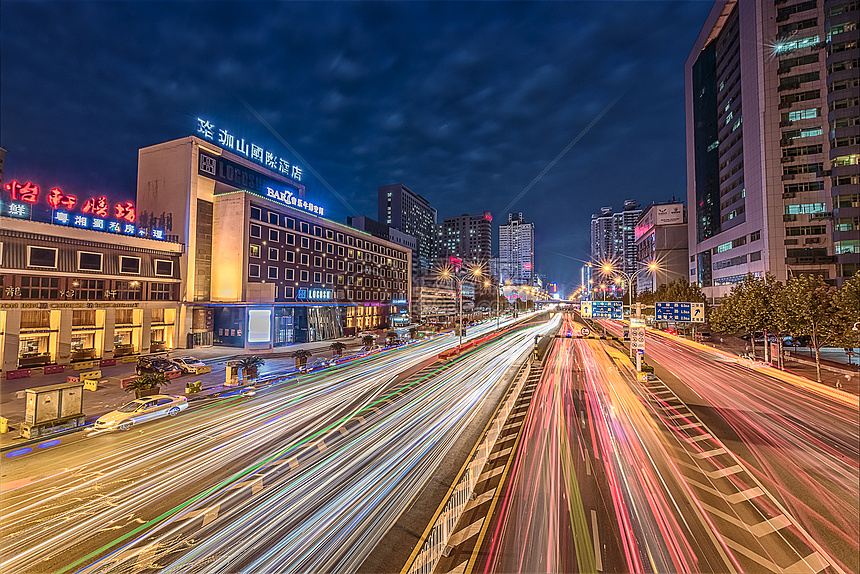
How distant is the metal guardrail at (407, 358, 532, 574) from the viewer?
861 centimetres

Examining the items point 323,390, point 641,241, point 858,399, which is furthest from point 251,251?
point 641,241

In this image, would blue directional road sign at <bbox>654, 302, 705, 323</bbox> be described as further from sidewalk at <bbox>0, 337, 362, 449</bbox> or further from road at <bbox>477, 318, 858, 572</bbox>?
sidewalk at <bbox>0, 337, 362, 449</bbox>

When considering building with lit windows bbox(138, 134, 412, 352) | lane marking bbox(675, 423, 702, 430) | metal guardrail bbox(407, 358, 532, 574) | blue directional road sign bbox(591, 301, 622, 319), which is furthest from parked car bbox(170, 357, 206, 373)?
blue directional road sign bbox(591, 301, 622, 319)

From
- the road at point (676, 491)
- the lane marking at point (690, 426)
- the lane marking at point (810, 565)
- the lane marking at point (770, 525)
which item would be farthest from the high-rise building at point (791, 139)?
the lane marking at point (810, 565)

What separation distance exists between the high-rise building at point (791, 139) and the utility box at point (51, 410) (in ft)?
307

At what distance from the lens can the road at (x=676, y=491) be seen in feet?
28.8

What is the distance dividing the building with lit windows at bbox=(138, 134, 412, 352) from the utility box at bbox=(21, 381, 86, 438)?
3022 cm

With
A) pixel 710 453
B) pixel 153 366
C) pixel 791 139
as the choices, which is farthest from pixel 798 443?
pixel 791 139

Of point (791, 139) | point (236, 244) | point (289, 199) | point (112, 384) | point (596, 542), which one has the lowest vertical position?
point (112, 384)

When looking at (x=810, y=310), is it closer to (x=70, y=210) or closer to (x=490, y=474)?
(x=490, y=474)

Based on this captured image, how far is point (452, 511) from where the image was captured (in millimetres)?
10586

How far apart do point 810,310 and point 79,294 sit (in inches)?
2672

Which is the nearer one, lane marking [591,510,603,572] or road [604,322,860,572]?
lane marking [591,510,603,572]

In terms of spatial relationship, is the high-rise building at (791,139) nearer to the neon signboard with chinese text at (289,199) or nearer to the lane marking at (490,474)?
the lane marking at (490,474)
